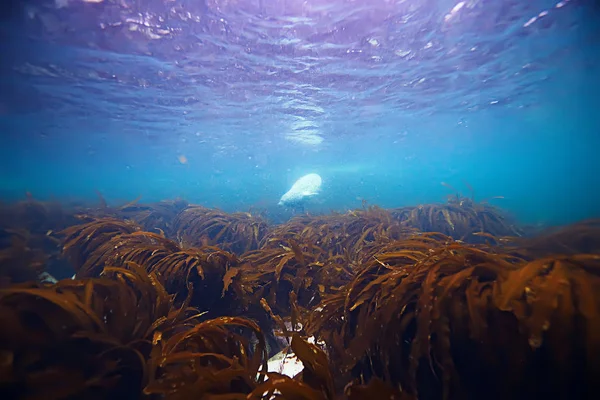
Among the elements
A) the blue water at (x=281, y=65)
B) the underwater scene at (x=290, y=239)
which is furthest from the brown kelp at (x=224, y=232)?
the blue water at (x=281, y=65)

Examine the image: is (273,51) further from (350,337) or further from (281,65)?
(350,337)

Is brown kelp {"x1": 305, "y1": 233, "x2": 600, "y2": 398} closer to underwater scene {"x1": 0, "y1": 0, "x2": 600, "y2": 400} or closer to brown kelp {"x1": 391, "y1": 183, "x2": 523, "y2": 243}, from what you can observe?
underwater scene {"x1": 0, "y1": 0, "x2": 600, "y2": 400}

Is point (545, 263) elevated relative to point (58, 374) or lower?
elevated

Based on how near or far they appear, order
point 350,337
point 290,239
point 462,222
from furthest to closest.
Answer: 1. point 462,222
2. point 290,239
3. point 350,337

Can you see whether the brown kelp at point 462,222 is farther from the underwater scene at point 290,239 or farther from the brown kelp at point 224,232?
the brown kelp at point 224,232

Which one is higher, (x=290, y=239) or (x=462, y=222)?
(x=290, y=239)

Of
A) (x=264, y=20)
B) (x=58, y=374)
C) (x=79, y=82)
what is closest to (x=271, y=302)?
(x=58, y=374)

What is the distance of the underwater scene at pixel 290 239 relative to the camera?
1.77 m

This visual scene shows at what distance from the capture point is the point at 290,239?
14.6 feet

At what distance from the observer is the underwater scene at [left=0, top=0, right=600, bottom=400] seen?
1.77 m

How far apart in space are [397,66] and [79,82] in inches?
739

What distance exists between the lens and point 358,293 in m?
2.87

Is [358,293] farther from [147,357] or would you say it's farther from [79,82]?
[79,82]

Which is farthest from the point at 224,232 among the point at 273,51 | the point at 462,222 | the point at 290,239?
the point at 273,51
